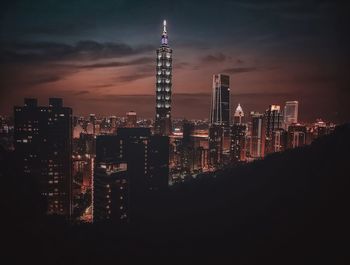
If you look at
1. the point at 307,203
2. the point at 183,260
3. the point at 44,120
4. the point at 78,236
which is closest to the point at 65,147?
the point at 44,120

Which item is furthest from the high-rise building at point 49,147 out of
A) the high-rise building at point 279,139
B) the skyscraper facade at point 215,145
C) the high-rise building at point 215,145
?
the high-rise building at point 279,139

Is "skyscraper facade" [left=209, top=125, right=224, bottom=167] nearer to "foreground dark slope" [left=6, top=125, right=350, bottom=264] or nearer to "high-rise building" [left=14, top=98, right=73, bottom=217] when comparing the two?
"high-rise building" [left=14, top=98, right=73, bottom=217]

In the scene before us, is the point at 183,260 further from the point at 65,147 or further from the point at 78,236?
the point at 65,147

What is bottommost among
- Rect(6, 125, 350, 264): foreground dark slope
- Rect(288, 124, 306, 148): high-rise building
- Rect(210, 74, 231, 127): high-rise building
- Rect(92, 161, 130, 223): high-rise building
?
Rect(92, 161, 130, 223): high-rise building

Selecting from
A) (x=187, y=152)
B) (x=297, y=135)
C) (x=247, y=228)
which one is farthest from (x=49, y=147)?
(x=297, y=135)

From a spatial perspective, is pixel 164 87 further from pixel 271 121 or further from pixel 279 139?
pixel 279 139

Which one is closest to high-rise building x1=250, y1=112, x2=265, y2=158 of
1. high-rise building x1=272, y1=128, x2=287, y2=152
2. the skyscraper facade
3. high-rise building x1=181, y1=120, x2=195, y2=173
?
high-rise building x1=272, y1=128, x2=287, y2=152
